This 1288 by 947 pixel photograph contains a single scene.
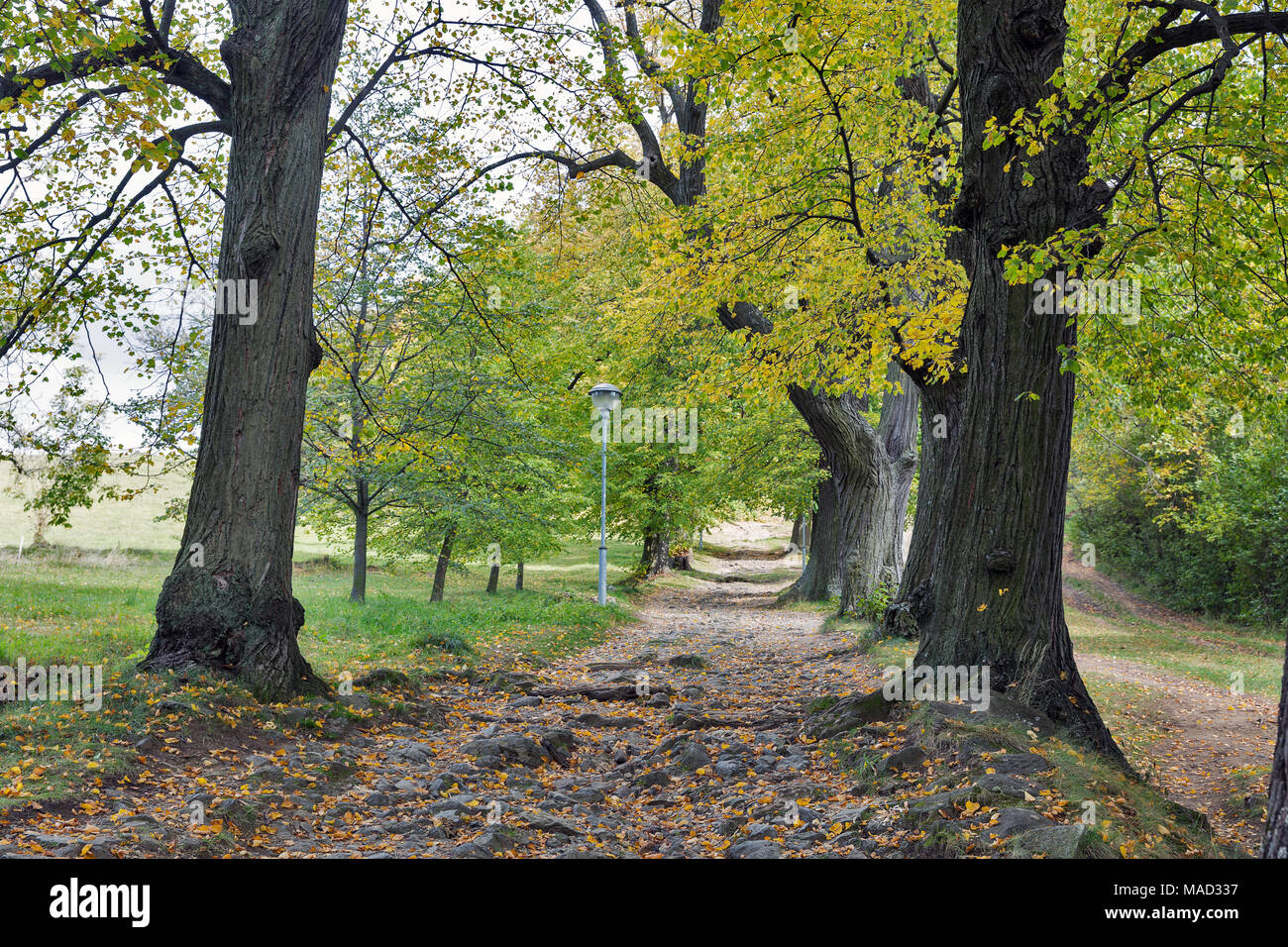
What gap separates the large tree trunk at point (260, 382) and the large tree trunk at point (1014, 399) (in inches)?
219

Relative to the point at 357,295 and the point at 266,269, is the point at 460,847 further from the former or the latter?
the point at 357,295

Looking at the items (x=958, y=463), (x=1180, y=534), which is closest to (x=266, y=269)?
(x=958, y=463)

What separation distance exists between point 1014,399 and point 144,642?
9050 mm

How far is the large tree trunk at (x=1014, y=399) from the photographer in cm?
668

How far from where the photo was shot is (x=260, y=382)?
23.3ft

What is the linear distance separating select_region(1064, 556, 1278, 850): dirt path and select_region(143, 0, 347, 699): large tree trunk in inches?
289

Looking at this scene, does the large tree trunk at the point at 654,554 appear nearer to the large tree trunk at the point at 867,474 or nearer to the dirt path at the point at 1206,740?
the large tree trunk at the point at 867,474

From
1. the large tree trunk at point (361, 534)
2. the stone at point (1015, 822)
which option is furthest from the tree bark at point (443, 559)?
the stone at point (1015, 822)

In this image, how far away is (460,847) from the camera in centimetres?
441

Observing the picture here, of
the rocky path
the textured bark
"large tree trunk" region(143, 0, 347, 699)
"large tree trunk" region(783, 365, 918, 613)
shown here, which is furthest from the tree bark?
the textured bark

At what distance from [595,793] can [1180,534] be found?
23.6 meters

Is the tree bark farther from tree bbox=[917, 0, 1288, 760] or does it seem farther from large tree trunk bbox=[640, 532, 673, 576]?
tree bbox=[917, 0, 1288, 760]

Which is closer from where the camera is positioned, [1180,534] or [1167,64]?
[1167,64]

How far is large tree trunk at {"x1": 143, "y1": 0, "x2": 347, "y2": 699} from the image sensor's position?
683cm
